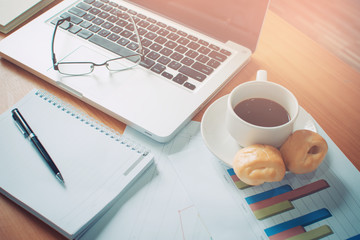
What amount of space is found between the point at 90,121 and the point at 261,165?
0.34 metres

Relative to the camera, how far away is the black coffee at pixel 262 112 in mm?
534

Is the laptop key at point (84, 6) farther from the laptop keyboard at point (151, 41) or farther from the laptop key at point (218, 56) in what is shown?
the laptop key at point (218, 56)

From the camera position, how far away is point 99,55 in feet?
2.36

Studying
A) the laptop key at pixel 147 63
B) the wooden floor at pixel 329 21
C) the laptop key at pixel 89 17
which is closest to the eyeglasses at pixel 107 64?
the laptop key at pixel 147 63

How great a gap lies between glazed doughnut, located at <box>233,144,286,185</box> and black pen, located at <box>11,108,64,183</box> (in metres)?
0.31

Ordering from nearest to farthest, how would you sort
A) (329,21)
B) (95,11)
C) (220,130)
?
(220,130)
(95,11)
(329,21)

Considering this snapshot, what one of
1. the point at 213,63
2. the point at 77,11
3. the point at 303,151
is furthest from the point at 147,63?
the point at 303,151

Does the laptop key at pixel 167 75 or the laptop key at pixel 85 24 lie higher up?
the laptop key at pixel 85 24

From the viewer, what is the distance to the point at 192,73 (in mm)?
665

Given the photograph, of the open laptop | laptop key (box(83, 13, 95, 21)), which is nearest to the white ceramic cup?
the open laptop

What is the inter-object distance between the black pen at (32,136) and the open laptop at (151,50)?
113 mm

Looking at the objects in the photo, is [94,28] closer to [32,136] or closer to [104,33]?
[104,33]

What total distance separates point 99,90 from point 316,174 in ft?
1.50

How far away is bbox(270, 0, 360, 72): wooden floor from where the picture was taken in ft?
5.80
